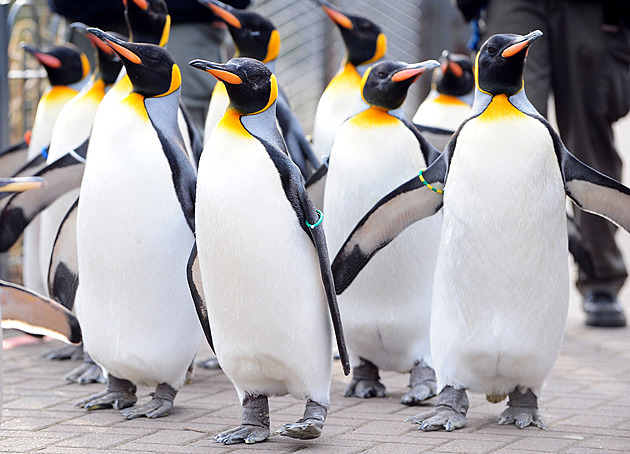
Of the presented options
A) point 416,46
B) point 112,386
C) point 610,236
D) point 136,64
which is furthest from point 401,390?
point 416,46

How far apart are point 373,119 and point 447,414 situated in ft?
3.79

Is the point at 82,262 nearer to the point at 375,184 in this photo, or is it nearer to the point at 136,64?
the point at 136,64

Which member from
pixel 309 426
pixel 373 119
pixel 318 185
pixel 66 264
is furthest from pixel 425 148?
pixel 66 264

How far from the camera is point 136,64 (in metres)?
3.58

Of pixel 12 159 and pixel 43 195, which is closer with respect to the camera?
pixel 43 195

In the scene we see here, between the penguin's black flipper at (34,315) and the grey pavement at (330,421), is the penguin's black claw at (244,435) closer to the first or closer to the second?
the grey pavement at (330,421)

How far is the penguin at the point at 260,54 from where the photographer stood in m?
4.58

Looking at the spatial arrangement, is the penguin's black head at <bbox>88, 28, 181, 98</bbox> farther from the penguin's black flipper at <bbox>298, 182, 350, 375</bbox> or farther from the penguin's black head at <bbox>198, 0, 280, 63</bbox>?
the penguin's black head at <bbox>198, 0, 280, 63</bbox>

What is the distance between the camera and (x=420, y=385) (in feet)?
12.8

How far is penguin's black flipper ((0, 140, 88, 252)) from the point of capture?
161 inches

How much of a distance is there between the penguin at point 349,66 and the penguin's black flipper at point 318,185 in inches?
29.5

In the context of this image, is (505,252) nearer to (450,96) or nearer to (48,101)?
(450,96)

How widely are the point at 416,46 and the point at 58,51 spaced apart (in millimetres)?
6917

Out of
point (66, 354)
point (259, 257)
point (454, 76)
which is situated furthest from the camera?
point (454, 76)
